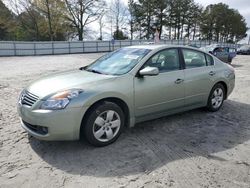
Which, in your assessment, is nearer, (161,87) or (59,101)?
(59,101)

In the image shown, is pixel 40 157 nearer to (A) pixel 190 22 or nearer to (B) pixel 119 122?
(B) pixel 119 122

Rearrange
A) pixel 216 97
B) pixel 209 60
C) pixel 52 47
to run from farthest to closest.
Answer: pixel 52 47, pixel 216 97, pixel 209 60

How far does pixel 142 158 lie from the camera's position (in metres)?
3.33

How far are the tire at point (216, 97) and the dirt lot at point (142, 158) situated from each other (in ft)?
1.93

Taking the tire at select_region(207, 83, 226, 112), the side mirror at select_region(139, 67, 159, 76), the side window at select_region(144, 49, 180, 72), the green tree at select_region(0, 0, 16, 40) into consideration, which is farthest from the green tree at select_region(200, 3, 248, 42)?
the side mirror at select_region(139, 67, 159, 76)

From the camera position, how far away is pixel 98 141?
11.7 feet

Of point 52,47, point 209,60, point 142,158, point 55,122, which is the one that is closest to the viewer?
point 55,122

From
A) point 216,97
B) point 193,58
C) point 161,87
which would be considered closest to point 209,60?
point 193,58

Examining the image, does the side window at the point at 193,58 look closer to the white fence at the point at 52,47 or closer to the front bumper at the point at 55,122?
the front bumper at the point at 55,122

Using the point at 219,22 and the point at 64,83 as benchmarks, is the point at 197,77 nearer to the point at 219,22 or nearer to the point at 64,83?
the point at 64,83

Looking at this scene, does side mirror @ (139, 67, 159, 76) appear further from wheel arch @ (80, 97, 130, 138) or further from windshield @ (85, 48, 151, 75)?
wheel arch @ (80, 97, 130, 138)

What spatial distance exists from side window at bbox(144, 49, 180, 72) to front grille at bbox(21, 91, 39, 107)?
195 cm

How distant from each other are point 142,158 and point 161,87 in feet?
4.48

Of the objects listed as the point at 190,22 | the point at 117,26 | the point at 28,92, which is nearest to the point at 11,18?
the point at 117,26
